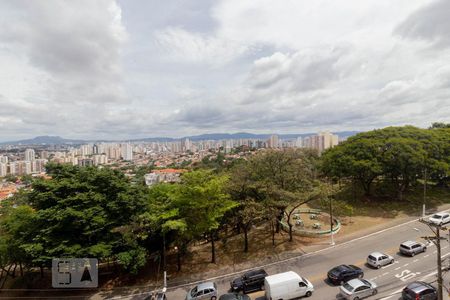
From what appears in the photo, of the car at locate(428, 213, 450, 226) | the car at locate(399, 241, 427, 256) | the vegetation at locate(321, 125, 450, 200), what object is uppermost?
the vegetation at locate(321, 125, 450, 200)

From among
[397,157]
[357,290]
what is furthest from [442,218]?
[357,290]

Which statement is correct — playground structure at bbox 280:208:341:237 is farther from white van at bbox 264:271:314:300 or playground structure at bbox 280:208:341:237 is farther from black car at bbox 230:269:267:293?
white van at bbox 264:271:314:300

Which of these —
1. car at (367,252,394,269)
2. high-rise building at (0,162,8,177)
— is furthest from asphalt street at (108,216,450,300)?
high-rise building at (0,162,8,177)

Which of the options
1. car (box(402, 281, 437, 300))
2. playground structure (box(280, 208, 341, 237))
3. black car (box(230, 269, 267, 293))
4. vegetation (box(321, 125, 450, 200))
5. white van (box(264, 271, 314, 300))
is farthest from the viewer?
vegetation (box(321, 125, 450, 200))

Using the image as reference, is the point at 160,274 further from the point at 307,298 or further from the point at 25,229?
the point at 307,298

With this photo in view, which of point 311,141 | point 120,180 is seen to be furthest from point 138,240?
point 311,141

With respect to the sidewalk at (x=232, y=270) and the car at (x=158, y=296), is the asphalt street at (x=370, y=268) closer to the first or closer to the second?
the sidewalk at (x=232, y=270)

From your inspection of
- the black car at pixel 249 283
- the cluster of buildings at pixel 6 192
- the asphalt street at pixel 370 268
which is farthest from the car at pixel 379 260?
the cluster of buildings at pixel 6 192
